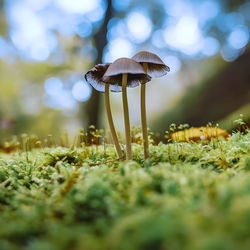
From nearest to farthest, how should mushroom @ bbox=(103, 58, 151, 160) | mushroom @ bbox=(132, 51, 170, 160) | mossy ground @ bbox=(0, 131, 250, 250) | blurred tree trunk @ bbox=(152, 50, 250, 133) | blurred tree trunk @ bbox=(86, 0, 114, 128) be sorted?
1. mossy ground @ bbox=(0, 131, 250, 250)
2. mushroom @ bbox=(103, 58, 151, 160)
3. mushroom @ bbox=(132, 51, 170, 160)
4. blurred tree trunk @ bbox=(86, 0, 114, 128)
5. blurred tree trunk @ bbox=(152, 50, 250, 133)

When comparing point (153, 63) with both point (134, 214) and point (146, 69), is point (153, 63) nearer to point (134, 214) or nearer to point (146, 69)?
point (146, 69)

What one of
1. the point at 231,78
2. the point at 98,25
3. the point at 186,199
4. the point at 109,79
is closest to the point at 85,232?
the point at 186,199

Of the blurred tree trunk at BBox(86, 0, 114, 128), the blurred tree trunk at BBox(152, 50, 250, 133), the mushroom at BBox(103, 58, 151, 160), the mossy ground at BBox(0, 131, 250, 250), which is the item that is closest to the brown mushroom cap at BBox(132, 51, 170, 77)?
the mushroom at BBox(103, 58, 151, 160)

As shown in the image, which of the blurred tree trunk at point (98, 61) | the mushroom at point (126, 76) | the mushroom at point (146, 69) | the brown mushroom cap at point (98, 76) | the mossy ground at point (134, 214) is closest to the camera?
the mossy ground at point (134, 214)

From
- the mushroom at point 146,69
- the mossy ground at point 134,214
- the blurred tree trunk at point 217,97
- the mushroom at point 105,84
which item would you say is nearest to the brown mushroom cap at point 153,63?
the mushroom at point 146,69

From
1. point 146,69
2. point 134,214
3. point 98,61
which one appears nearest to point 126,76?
point 146,69

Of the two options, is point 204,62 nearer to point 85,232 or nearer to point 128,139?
point 128,139

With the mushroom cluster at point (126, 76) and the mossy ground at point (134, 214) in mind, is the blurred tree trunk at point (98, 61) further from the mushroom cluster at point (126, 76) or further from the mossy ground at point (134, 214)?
the mossy ground at point (134, 214)

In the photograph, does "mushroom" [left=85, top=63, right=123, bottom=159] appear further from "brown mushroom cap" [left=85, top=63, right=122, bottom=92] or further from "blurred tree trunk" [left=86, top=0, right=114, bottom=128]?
"blurred tree trunk" [left=86, top=0, right=114, bottom=128]
